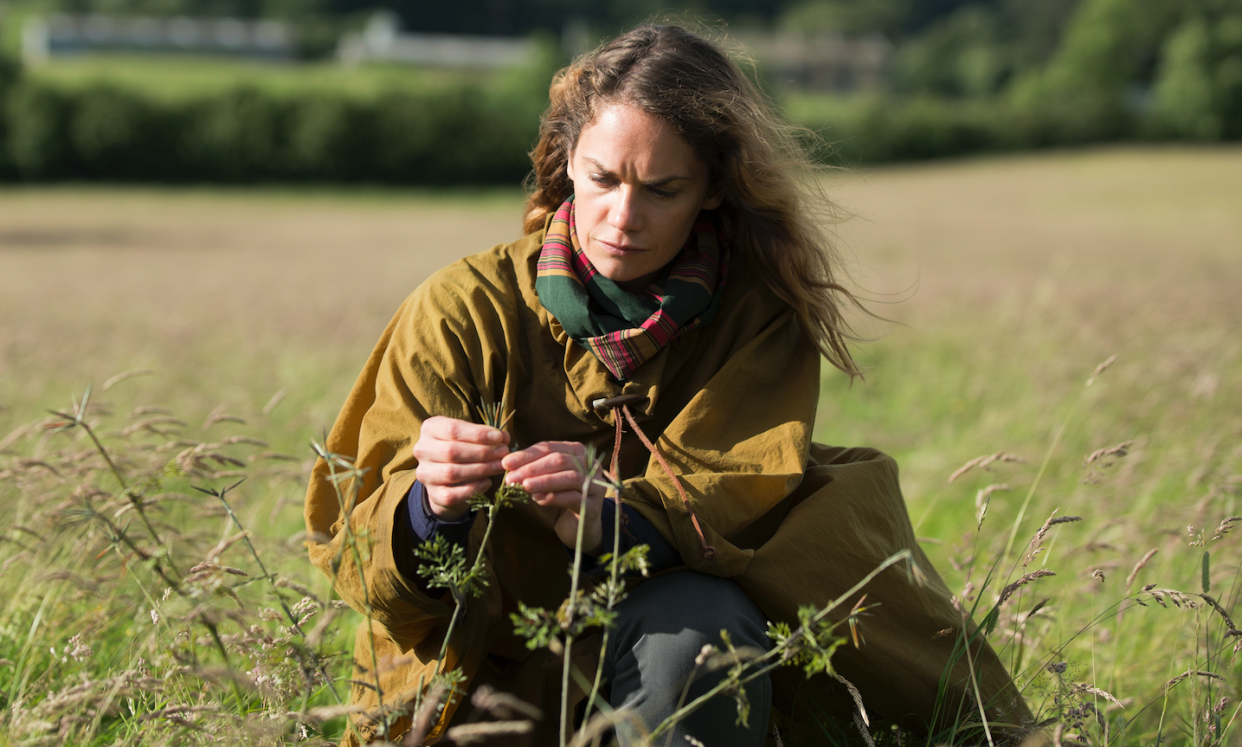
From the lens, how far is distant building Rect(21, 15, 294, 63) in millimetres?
80500

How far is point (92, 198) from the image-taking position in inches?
1291

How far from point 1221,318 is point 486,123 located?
37893 mm

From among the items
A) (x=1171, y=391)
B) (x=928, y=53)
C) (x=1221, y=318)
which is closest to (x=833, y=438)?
(x=1171, y=391)

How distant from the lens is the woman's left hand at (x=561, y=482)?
163cm

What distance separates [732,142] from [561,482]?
3.16 feet

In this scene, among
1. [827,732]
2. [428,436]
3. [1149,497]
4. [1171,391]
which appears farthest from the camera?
[1171,391]

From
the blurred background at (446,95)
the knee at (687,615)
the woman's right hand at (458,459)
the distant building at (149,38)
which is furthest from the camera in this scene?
the distant building at (149,38)

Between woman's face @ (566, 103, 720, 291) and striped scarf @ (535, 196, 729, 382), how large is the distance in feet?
0.14

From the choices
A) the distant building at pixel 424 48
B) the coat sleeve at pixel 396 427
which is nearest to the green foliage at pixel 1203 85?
the distant building at pixel 424 48

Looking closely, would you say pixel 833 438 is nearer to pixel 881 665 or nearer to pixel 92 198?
pixel 881 665

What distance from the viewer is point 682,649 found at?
1.75m

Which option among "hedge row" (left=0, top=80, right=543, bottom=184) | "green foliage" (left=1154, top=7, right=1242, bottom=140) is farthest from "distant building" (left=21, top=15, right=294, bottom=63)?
"green foliage" (left=1154, top=7, right=1242, bottom=140)

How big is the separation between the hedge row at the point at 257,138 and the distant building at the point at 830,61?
45.3 meters

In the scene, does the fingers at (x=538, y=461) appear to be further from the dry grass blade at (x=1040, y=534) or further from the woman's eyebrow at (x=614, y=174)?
the dry grass blade at (x=1040, y=534)
